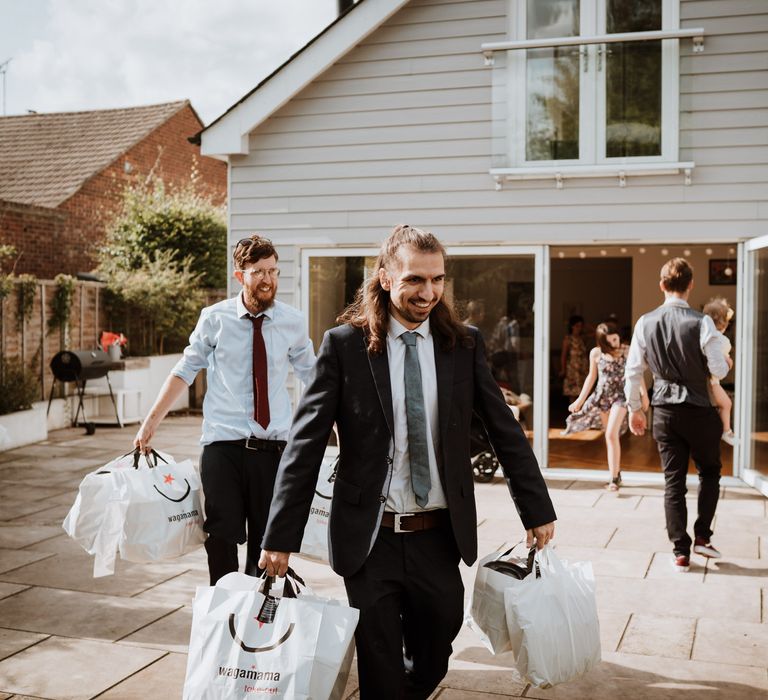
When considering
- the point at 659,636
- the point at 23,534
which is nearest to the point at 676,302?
the point at 659,636

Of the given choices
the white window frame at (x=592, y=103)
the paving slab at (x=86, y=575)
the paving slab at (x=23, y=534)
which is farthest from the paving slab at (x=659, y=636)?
the white window frame at (x=592, y=103)

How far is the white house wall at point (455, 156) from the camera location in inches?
356

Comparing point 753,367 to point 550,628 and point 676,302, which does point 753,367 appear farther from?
point 550,628

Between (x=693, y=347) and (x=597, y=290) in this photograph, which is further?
(x=597, y=290)

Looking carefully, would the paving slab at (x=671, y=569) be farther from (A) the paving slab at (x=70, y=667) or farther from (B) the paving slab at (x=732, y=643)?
(A) the paving slab at (x=70, y=667)

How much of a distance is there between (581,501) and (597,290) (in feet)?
42.1

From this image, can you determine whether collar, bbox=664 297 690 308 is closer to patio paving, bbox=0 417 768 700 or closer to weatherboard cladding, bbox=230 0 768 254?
patio paving, bbox=0 417 768 700

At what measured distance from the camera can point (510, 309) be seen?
9.89m

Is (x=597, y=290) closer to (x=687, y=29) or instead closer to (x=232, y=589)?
(x=687, y=29)

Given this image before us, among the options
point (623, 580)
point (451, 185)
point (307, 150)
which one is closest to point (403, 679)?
point (623, 580)

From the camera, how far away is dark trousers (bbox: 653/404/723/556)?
5832 millimetres

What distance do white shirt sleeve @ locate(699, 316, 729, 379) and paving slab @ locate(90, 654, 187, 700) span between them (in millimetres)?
3539

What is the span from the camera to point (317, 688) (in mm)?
2805

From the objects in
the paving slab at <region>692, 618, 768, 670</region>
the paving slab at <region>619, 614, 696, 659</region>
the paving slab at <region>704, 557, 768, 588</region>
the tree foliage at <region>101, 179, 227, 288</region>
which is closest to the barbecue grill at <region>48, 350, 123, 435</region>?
the tree foliage at <region>101, 179, 227, 288</region>
